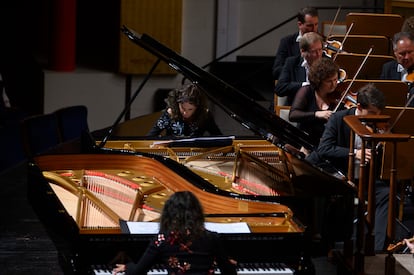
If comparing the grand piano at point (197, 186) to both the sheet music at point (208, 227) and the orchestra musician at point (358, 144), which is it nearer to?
the sheet music at point (208, 227)

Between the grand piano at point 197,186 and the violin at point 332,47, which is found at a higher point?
the violin at point 332,47

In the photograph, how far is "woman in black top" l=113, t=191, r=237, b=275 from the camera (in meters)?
3.54

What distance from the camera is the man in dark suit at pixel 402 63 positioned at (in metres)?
6.08

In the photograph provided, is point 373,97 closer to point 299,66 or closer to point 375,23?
point 299,66

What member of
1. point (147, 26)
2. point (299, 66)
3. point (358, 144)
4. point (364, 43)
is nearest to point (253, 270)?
point (358, 144)

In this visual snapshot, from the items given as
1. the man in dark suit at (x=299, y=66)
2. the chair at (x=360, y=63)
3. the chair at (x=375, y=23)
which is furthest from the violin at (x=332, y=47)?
the chair at (x=375, y=23)

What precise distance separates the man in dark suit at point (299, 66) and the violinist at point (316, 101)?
41 centimetres

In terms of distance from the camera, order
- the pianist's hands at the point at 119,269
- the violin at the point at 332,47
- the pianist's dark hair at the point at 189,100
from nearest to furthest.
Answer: the pianist's hands at the point at 119,269, the pianist's dark hair at the point at 189,100, the violin at the point at 332,47

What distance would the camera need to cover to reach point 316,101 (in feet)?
19.5

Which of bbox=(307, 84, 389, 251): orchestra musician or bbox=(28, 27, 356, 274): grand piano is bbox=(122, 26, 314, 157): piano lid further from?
bbox=(307, 84, 389, 251): orchestra musician

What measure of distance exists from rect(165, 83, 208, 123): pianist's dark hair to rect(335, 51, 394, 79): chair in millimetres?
1297

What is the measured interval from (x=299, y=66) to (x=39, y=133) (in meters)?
1.85

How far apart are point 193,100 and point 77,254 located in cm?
231

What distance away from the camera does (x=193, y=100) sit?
5.91 m
